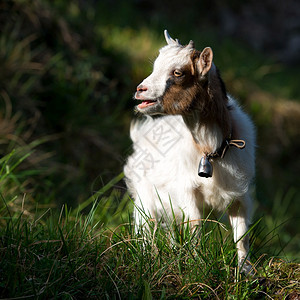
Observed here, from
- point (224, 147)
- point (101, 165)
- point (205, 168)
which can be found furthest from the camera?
point (101, 165)

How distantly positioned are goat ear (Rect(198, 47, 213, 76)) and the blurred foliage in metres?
2.00

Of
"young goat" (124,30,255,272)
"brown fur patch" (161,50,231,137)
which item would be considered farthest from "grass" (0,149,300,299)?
"brown fur patch" (161,50,231,137)

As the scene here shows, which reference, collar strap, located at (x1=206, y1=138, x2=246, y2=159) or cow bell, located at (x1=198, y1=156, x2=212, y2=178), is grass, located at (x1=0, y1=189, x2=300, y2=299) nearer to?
cow bell, located at (x1=198, y1=156, x2=212, y2=178)

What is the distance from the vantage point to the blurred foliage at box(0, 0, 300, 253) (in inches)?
230

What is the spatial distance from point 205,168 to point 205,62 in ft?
2.29

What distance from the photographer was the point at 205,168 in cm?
309

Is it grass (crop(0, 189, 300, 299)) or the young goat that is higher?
the young goat

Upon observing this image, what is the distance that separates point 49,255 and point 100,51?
501 cm

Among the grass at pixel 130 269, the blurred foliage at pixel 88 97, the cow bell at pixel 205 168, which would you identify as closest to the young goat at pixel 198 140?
the cow bell at pixel 205 168

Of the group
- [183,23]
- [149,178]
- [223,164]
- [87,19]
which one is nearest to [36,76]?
[87,19]

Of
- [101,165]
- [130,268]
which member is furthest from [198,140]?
[101,165]

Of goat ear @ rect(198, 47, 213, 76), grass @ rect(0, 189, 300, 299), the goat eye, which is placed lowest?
grass @ rect(0, 189, 300, 299)

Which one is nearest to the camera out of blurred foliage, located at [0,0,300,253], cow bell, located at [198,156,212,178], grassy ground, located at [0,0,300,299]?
grassy ground, located at [0,0,300,299]

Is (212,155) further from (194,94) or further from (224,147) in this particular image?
(194,94)
